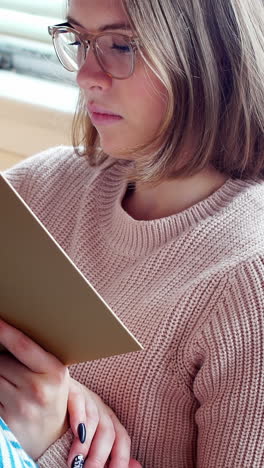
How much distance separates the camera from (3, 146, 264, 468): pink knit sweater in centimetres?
99

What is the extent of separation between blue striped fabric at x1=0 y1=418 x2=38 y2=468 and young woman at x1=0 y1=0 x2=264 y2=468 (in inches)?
4.4

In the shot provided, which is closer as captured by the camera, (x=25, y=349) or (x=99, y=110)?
(x=25, y=349)

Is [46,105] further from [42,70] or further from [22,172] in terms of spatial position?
[22,172]

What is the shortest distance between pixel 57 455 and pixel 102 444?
6 cm

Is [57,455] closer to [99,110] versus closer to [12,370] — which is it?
[12,370]

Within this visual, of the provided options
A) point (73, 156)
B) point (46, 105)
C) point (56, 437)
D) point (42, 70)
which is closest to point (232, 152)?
point (73, 156)

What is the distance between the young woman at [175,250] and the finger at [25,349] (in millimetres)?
33

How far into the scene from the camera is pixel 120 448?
40.4 inches

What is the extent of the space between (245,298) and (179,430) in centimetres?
20

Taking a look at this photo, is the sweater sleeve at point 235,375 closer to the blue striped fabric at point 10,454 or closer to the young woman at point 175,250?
the young woman at point 175,250

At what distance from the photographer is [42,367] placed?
0.91m

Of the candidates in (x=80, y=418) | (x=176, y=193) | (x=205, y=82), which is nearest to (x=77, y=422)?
(x=80, y=418)

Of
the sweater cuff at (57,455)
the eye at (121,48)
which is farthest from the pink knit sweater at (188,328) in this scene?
the eye at (121,48)

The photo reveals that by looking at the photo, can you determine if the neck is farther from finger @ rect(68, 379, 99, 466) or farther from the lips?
finger @ rect(68, 379, 99, 466)
